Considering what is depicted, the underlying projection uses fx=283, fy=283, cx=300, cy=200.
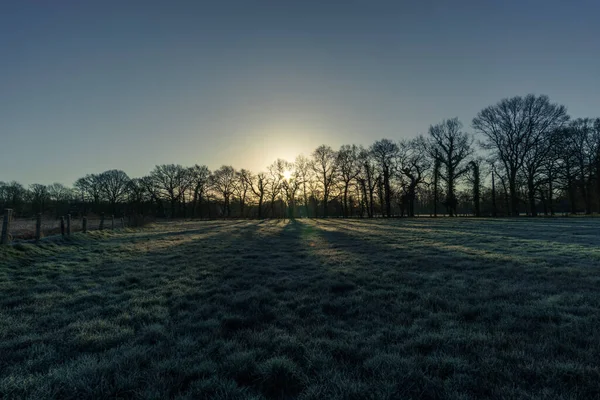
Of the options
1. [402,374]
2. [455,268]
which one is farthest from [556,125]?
[402,374]

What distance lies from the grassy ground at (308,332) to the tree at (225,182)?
63.0 m

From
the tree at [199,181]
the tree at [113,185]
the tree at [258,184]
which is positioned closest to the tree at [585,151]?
the tree at [258,184]

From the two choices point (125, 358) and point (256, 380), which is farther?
point (125, 358)

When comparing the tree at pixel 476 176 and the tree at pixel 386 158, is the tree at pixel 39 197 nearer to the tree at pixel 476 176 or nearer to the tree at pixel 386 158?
the tree at pixel 386 158

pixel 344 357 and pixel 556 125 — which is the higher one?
pixel 556 125

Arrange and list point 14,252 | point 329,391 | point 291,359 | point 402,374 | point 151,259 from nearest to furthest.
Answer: point 329,391, point 402,374, point 291,359, point 14,252, point 151,259

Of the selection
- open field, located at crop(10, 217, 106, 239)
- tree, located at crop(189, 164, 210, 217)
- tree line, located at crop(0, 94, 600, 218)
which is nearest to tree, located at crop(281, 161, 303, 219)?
tree line, located at crop(0, 94, 600, 218)

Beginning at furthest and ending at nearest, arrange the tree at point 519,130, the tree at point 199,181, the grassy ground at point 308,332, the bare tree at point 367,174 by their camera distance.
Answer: the tree at point 199,181
the bare tree at point 367,174
the tree at point 519,130
the grassy ground at point 308,332

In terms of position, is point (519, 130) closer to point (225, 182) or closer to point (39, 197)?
point (225, 182)

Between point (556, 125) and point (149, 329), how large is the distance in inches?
1929

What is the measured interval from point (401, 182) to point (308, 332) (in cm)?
5107

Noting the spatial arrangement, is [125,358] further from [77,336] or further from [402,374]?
[402,374]

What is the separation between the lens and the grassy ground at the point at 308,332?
2896 millimetres

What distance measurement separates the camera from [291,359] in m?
3.39
